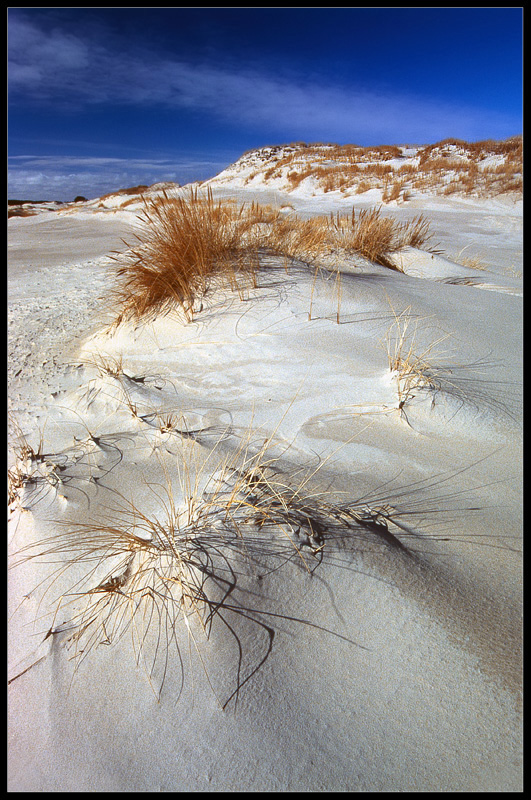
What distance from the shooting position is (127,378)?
2.26m

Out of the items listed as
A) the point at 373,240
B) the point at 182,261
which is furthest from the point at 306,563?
the point at 373,240

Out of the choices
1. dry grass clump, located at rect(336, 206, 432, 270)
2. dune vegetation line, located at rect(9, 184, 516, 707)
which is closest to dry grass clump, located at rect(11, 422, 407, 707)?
dune vegetation line, located at rect(9, 184, 516, 707)

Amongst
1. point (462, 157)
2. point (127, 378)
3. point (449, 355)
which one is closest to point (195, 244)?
point (127, 378)

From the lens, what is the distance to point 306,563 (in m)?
1.07

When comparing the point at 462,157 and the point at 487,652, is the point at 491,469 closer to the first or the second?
the point at 487,652

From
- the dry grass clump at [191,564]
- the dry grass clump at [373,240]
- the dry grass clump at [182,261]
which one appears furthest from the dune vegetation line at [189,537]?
the dry grass clump at [373,240]

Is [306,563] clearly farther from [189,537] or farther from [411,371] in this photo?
[411,371]

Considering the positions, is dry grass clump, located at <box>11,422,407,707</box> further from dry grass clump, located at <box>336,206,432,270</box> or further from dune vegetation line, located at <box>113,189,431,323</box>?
dry grass clump, located at <box>336,206,432,270</box>

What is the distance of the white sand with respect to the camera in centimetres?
82

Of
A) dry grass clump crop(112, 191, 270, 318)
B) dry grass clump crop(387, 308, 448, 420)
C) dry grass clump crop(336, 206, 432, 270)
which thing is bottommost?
dry grass clump crop(387, 308, 448, 420)

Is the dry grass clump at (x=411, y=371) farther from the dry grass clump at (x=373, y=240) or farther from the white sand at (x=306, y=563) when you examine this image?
the dry grass clump at (x=373, y=240)

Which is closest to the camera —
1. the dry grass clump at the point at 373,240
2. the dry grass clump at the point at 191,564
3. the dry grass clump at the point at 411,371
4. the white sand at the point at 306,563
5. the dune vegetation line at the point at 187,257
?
the white sand at the point at 306,563

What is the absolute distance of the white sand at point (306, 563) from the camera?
817 mm

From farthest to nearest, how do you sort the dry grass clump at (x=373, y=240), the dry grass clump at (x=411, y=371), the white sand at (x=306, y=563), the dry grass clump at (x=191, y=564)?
1. the dry grass clump at (x=373, y=240)
2. the dry grass clump at (x=411, y=371)
3. the dry grass clump at (x=191, y=564)
4. the white sand at (x=306, y=563)
